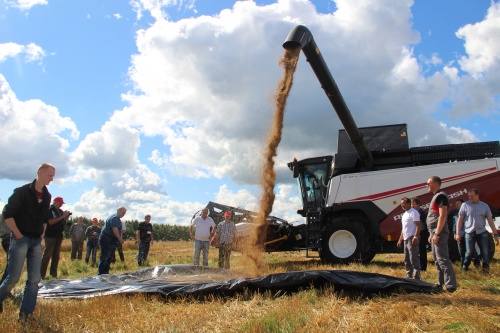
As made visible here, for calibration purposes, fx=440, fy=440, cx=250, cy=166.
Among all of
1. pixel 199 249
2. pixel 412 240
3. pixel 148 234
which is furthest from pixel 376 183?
pixel 148 234

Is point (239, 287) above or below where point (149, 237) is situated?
below

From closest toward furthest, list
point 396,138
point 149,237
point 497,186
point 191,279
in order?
point 191,279, point 497,186, point 396,138, point 149,237

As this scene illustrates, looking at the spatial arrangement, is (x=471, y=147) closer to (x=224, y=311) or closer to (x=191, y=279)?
(x=191, y=279)

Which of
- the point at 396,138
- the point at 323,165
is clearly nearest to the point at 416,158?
the point at 396,138

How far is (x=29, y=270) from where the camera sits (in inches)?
180

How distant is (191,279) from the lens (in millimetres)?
7023

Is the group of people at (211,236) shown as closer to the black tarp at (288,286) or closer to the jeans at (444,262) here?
the black tarp at (288,286)

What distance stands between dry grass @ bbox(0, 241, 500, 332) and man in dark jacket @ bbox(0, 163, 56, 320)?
248 millimetres

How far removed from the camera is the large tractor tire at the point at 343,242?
391 inches

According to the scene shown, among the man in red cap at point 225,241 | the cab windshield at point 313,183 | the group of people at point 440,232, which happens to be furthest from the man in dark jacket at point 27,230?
the cab windshield at point 313,183

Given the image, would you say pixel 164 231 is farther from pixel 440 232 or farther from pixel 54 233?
pixel 440 232

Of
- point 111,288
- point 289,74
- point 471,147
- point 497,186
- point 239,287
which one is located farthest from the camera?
point 471,147

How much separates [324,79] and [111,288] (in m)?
4.97

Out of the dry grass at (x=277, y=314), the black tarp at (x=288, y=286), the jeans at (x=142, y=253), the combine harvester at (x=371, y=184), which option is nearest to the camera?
the dry grass at (x=277, y=314)
